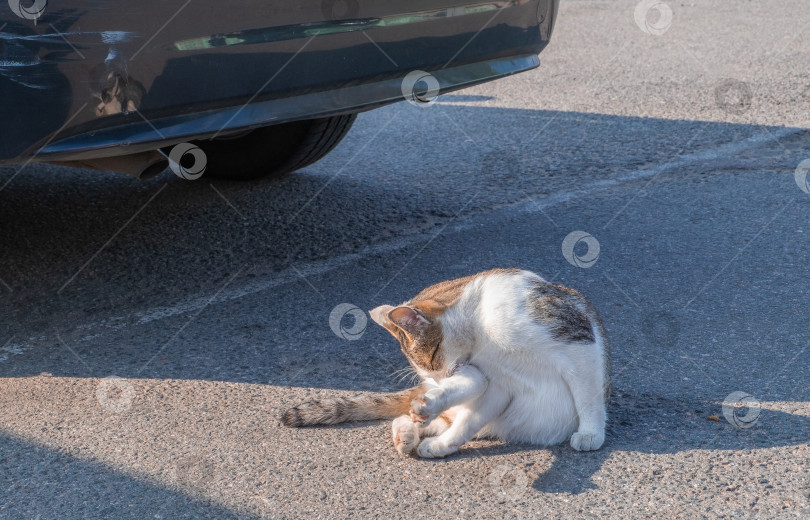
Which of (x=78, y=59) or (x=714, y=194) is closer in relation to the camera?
(x=78, y=59)

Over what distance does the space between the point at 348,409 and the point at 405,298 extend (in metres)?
0.85

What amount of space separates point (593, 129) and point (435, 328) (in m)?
3.20

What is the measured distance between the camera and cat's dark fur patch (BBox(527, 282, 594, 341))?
228cm

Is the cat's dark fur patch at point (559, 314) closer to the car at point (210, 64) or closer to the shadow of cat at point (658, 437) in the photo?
the shadow of cat at point (658, 437)

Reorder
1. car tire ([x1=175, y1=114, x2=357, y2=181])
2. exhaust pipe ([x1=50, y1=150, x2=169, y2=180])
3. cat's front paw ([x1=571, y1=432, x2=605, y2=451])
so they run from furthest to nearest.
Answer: car tire ([x1=175, y1=114, x2=357, y2=181]), exhaust pipe ([x1=50, y1=150, x2=169, y2=180]), cat's front paw ([x1=571, y1=432, x2=605, y2=451])

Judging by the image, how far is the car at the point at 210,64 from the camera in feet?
7.70

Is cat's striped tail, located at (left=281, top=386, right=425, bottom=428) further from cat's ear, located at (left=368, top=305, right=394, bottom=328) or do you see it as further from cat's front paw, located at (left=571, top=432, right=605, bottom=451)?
cat's front paw, located at (left=571, top=432, right=605, bottom=451)

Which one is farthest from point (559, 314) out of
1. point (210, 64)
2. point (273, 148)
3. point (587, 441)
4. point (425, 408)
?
point (273, 148)

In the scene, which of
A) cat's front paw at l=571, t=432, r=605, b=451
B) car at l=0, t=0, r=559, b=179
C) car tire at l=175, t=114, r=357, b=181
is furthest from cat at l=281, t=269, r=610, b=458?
car tire at l=175, t=114, r=357, b=181

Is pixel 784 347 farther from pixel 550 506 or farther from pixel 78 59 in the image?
pixel 78 59

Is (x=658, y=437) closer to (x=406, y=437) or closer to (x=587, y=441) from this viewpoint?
(x=587, y=441)

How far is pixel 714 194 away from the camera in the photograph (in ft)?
13.5

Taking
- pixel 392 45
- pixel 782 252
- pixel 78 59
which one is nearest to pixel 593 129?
pixel 782 252

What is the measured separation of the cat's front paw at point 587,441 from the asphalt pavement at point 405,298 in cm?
2
